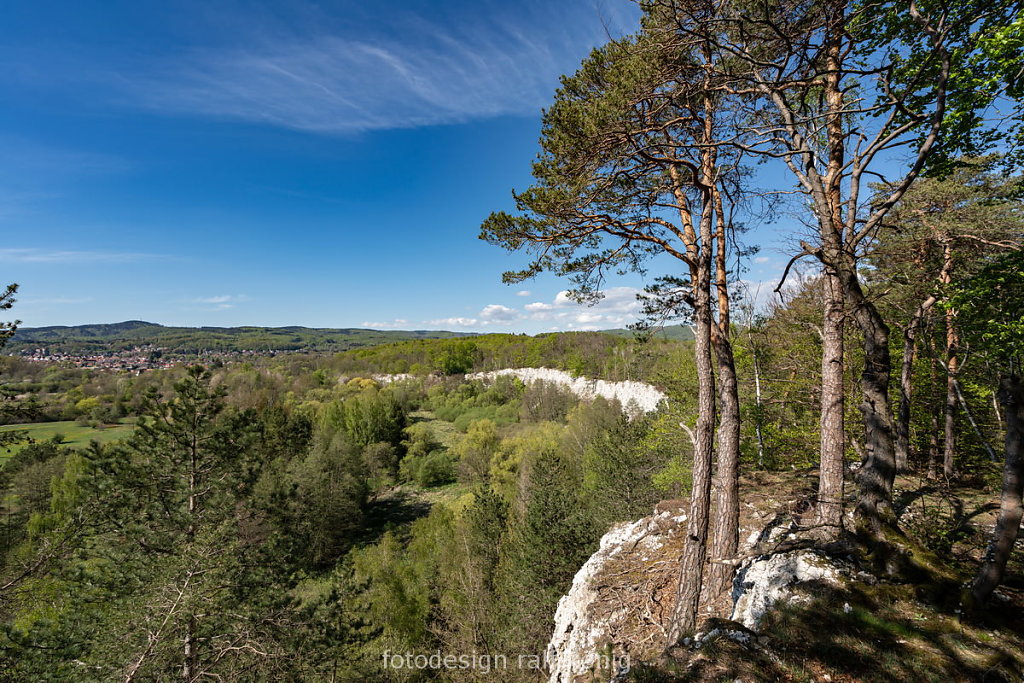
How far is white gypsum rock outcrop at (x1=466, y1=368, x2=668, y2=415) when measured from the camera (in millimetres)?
39513

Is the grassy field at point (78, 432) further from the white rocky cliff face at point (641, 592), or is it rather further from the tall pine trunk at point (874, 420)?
the tall pine trunk at point (874, 420)

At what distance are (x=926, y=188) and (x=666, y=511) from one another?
23.0 feet

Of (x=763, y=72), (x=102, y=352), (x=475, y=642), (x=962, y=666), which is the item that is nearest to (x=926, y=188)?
(x=763, y=72)

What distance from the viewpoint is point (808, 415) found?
11266mm

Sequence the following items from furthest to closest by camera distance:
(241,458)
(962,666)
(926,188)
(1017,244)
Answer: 1. (241,458)
2. (926,188)
3. (1017,244)
4. (962,666)

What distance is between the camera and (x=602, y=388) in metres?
52.1

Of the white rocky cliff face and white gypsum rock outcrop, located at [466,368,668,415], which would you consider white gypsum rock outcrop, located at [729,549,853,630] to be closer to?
the white rocky cliff face

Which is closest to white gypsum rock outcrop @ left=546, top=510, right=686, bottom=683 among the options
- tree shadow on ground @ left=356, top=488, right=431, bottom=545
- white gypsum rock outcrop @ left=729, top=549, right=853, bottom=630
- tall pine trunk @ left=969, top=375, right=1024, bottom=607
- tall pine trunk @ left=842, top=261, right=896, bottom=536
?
white gypsum rock outcrop @ left=729, top=549, right=853, bottom=630

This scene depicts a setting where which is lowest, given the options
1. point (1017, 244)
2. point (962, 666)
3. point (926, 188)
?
point (962, 666)

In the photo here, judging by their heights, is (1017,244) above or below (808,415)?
above

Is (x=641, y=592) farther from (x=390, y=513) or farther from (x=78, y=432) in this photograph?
(x=78, y=432)

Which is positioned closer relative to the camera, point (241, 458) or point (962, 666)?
point (962, 666)

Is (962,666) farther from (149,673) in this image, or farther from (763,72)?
(149,673)

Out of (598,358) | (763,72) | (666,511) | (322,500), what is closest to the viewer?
(763,72)
